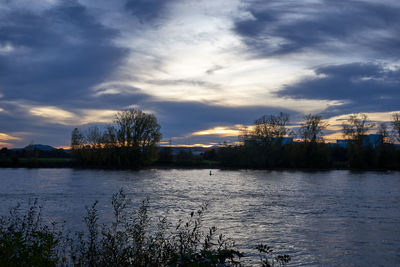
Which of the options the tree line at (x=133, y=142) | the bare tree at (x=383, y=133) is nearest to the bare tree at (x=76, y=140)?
the tree line at (x=133, y=142)

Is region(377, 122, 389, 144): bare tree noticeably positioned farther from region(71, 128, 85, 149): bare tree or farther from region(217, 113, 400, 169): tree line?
region(71, 128, 85, 149): bare tree

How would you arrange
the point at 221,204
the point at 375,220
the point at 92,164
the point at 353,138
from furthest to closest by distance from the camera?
the point at 92,164 → the point at 353,138 → the point at 221,204 → the point at 375,220

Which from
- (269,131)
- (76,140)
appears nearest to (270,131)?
(269,131)

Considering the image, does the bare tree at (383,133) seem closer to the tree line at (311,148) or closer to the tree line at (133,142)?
the tree line at (311,148)

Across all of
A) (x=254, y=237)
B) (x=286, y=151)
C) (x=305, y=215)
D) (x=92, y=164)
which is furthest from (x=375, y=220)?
(x=92, y=164)

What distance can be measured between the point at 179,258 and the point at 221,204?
2030cm

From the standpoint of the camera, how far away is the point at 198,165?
357 ft

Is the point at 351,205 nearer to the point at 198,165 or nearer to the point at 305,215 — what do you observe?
the point at 305,215

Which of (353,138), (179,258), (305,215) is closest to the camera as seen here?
(179,258)

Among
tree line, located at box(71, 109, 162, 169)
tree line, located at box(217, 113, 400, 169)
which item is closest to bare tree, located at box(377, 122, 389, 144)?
tree line, located at box(217, 113, 400, 169)

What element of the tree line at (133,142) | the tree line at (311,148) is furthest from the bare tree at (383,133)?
the tree line at (133,142)

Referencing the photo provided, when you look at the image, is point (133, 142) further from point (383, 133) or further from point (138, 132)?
point (383, 133)

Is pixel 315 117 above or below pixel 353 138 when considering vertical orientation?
above

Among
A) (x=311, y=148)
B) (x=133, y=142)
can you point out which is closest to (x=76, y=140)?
(x=133, y=142)
